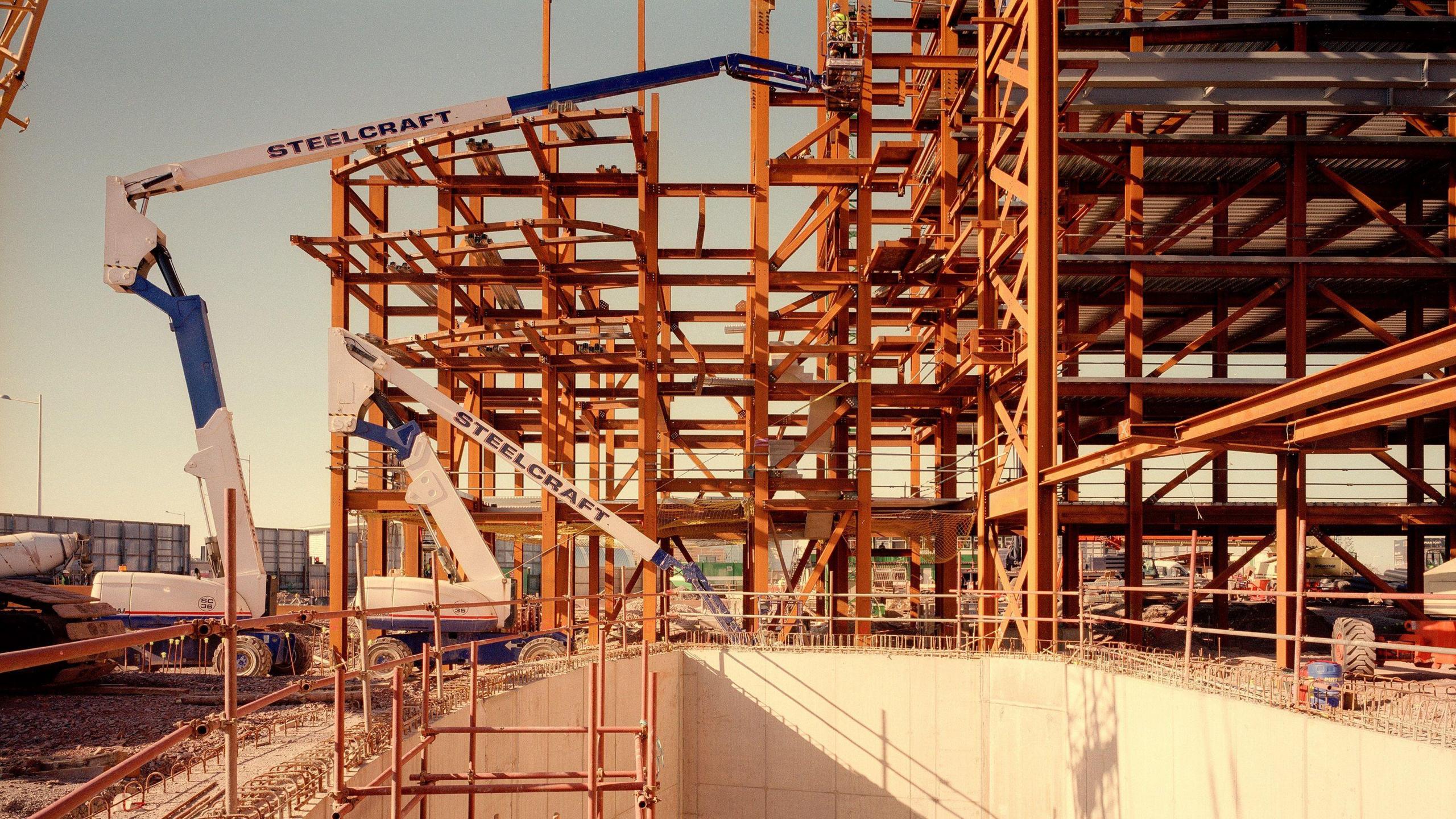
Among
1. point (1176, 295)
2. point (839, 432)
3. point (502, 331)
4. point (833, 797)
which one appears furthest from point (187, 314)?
point (1176, 295)

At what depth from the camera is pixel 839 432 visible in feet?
82.8

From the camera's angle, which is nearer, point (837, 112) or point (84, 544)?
point (837, 112)

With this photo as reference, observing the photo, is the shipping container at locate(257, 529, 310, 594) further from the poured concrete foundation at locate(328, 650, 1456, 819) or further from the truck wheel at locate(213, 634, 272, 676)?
the poured concrete foundation at locate(328, 650, 1456, 819)

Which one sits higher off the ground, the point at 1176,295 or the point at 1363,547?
the point at 1176,295

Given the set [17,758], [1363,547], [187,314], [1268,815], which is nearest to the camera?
[1268,815]

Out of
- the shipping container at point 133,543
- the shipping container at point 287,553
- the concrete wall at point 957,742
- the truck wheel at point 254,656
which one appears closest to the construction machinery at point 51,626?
the truck wheel at point 254,656

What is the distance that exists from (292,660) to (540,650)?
4805 mm

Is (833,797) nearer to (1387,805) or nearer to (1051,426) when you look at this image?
(1051,426)

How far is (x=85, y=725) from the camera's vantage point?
12.6 meters

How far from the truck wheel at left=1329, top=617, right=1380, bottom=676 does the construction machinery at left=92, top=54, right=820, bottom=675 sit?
10281 mm

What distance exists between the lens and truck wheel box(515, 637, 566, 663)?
1917 cm

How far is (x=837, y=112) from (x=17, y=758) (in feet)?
54.5

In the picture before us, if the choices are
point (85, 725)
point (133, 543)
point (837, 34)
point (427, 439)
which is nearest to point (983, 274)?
point (837, 34)

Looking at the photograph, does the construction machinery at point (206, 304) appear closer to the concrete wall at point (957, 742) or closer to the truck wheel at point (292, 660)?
the truck wheel at point (292, 660)
